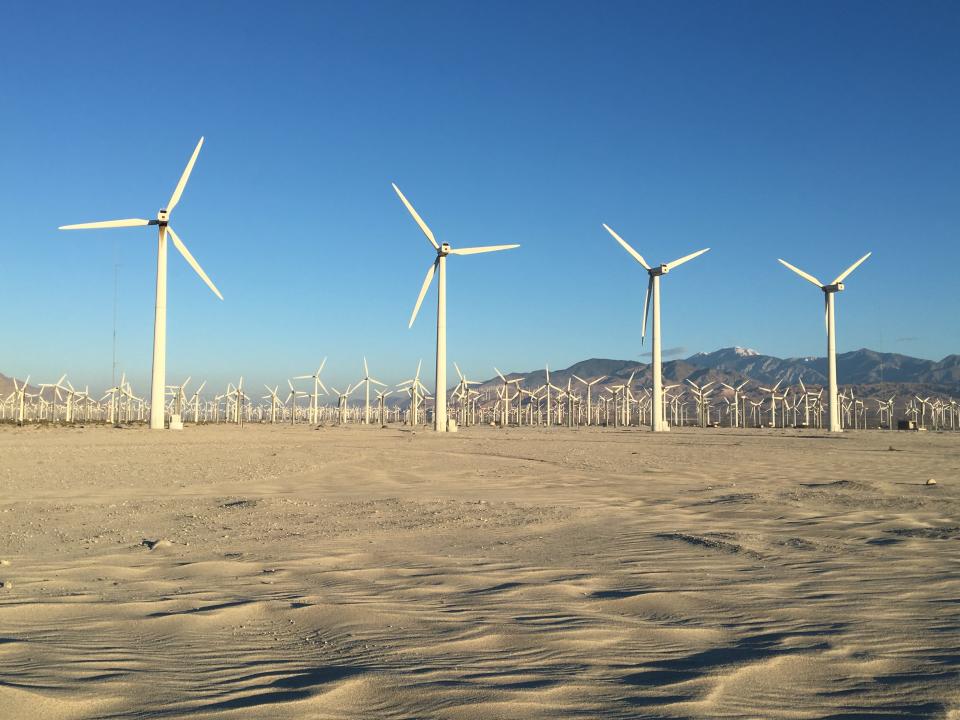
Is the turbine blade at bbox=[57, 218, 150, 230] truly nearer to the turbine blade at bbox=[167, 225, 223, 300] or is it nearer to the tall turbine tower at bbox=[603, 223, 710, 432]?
the turbine blade at bbox=[167, 225, 223, 300]

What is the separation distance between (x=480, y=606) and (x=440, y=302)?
62223 millimetres

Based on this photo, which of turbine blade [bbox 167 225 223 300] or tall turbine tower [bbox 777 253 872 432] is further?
tall turbine tower [bbox 777 253 872 432]

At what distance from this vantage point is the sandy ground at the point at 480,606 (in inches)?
157

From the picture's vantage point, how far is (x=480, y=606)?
6.13m

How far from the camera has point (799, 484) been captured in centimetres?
1694

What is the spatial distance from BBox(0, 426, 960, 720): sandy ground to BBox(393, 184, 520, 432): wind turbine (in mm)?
50100

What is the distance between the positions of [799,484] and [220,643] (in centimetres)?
1469

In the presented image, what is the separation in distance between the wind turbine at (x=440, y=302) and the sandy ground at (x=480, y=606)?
50100 millimetres

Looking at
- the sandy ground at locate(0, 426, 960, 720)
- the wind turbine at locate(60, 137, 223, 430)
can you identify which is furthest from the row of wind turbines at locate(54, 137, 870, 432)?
the sandy ground at locate(0, 426, 960, 720)

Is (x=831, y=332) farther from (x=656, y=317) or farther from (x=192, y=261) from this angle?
(x=192, y=261)

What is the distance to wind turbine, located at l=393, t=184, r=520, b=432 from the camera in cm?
6438

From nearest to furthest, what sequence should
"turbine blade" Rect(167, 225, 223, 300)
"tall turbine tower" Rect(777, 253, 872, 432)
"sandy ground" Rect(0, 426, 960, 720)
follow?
"sandy ground" Rect(0, 426, 960, 720) → "turbine blade" Rect(167, 225, 223, 300) → "tall turbine tower" Rect(777, 253, 872, 432)

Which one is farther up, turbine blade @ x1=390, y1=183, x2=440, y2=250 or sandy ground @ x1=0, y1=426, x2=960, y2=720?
turbine blade @ x1=390, y1=183, x2=440, y2=250

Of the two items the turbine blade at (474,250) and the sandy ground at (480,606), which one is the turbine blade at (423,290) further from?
the sandy ground at (480,606)
